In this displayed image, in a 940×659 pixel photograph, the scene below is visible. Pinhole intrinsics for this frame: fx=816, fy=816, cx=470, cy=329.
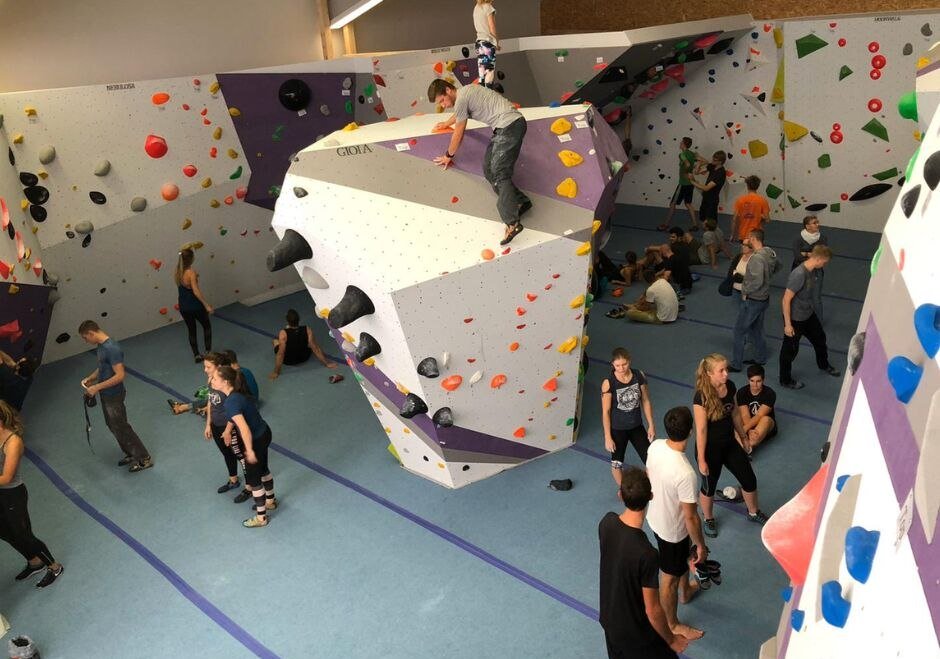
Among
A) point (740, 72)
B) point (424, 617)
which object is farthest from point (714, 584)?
point (740, 72)

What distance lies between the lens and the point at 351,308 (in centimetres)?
533

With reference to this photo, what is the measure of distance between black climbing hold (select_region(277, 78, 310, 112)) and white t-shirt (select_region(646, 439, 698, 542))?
686 centimetres

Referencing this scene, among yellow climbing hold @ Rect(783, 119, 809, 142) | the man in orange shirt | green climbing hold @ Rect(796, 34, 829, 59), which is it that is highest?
green climbing hold @ Rect(796, 34, 829, 59)

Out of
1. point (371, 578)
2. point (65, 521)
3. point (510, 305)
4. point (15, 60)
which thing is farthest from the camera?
point (15, 60)

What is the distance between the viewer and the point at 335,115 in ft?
32.1

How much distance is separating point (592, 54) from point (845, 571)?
27.9ft

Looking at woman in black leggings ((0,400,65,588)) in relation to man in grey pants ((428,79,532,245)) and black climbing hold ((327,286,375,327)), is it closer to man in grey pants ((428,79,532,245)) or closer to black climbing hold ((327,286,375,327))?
black climbing hold ((327,286,375,327))

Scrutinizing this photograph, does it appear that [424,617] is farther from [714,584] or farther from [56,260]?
[56,260]

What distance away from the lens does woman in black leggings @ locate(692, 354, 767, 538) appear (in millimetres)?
4641

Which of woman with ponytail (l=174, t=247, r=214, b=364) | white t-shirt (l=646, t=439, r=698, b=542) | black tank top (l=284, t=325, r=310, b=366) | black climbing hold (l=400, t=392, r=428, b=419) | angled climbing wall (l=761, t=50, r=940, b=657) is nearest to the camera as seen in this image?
angled climbing wall (l=761, t=50, r=940, b=657)

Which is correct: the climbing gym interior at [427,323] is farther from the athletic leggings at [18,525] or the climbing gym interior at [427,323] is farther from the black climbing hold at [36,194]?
the athletic leggings at [18,525]

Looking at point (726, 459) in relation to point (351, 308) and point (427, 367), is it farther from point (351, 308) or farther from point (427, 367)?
point (351, 308)

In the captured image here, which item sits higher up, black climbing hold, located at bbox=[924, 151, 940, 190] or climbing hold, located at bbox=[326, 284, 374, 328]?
black climbing hold, located at bbox=[924, 151, 940, 190]

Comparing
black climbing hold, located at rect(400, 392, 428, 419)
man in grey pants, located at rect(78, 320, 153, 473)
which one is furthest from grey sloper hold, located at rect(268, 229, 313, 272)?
man in grey pants, located at rect(78, 320, 153, 473)
